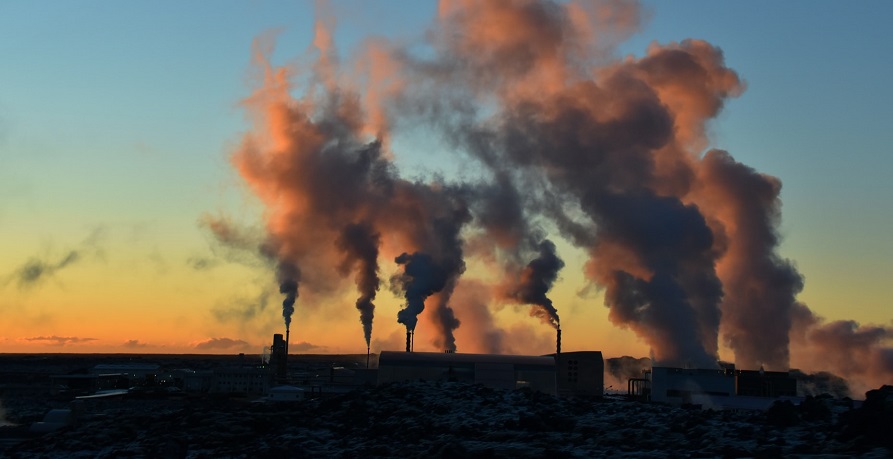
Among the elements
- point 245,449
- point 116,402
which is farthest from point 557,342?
point 245,449

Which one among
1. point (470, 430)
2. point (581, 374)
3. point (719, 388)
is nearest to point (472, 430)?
point (470, 430)

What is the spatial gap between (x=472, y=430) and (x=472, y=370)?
36499mm

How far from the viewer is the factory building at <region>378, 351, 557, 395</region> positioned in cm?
8856

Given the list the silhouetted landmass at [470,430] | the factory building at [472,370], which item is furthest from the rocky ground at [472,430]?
the factory building at [472,370]

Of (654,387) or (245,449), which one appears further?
(654,387)

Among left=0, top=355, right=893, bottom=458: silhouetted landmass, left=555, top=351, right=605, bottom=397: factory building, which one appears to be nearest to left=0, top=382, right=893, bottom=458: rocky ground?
left=0, top=355, right=893, bottom=458: silhouetted landmass

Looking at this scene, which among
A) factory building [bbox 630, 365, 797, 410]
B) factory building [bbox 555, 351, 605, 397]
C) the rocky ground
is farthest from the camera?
factory building [bbox 555, 351, 605, 397]

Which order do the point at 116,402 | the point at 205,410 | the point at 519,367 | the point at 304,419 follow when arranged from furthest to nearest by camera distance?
the point at 116,402 < the point at 519,367 < the point at 205,410 < the point at 304,419

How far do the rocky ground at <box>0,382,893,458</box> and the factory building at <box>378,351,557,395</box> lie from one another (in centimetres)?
1683

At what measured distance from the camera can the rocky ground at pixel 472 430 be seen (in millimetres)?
43062

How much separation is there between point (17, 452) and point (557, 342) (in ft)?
226

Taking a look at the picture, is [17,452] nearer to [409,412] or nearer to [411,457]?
[409,412]

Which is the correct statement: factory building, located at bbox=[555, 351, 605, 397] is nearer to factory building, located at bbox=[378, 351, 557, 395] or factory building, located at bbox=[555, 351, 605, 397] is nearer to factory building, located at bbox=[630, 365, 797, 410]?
factory building, located at bbox=[378, 351, 557, 395]

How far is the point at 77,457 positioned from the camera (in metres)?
59.3
